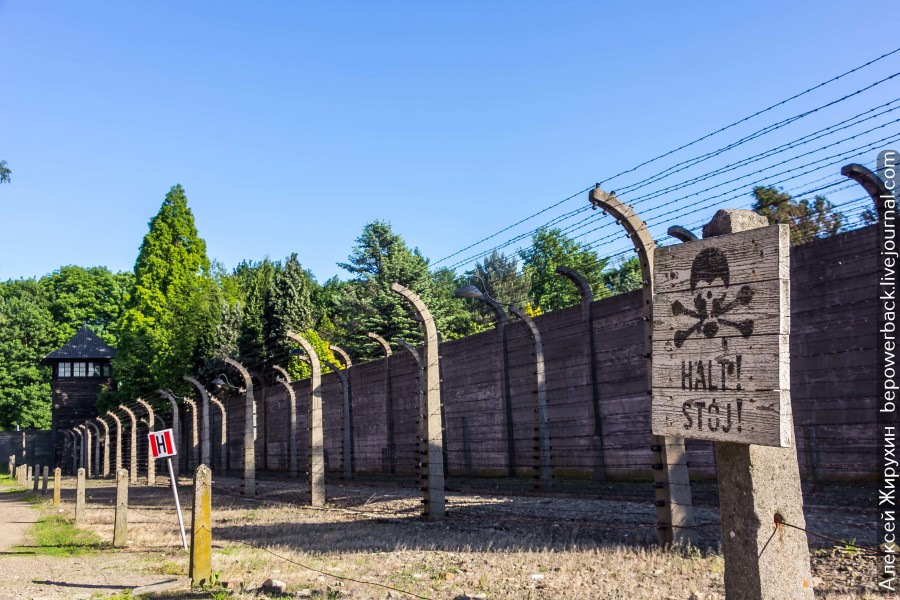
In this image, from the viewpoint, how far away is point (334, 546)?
9.12 m

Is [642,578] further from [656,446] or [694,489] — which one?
[694,489]

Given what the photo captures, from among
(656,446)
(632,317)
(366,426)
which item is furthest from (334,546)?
(366,426)

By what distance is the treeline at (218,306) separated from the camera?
4153cm

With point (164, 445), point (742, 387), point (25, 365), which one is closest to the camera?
point (742, 387)

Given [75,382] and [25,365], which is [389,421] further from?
[25,365]

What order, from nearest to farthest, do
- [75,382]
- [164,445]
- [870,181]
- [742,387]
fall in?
1. [742,387]
2. [870,181]
3. [164,445]
4. [75,382]

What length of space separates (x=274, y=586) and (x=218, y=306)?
4702 cm

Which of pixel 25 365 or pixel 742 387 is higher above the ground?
pixel 25 365

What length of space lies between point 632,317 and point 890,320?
4652 millimetres

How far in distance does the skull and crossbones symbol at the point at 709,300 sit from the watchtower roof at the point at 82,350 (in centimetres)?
6435

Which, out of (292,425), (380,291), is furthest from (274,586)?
(380,291)

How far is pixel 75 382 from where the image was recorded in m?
60.4

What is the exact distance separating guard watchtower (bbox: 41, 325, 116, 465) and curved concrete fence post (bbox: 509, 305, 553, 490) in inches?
2103

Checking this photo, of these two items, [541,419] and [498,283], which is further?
[498,283]
